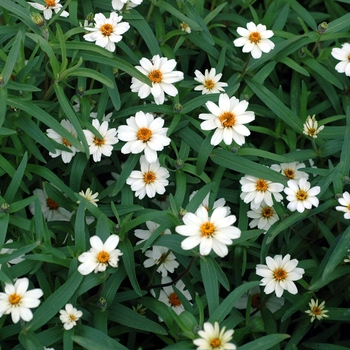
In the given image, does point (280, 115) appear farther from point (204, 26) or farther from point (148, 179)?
point (148, 179)

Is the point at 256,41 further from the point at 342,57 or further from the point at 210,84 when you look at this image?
the point at 342,57

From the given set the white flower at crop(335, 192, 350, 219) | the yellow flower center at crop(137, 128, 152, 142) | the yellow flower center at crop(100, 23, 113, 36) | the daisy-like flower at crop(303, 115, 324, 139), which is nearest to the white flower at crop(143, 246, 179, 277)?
the yellow flower center at crop(137, 128, 152, 142)

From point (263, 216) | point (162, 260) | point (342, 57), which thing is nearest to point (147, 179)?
point (162, 260)

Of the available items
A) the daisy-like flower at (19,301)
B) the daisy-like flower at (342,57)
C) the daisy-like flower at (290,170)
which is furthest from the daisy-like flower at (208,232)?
the daisy-like flower at (342,57)

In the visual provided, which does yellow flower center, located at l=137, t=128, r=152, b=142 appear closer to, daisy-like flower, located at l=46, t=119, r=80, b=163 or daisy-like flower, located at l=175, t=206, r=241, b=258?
daisy-like flower, located at l=46, t=119, r=80, b=163

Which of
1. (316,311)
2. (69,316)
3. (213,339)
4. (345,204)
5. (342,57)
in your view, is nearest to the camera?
(213,339)

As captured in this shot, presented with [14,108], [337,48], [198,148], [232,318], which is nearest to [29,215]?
[14,108]
